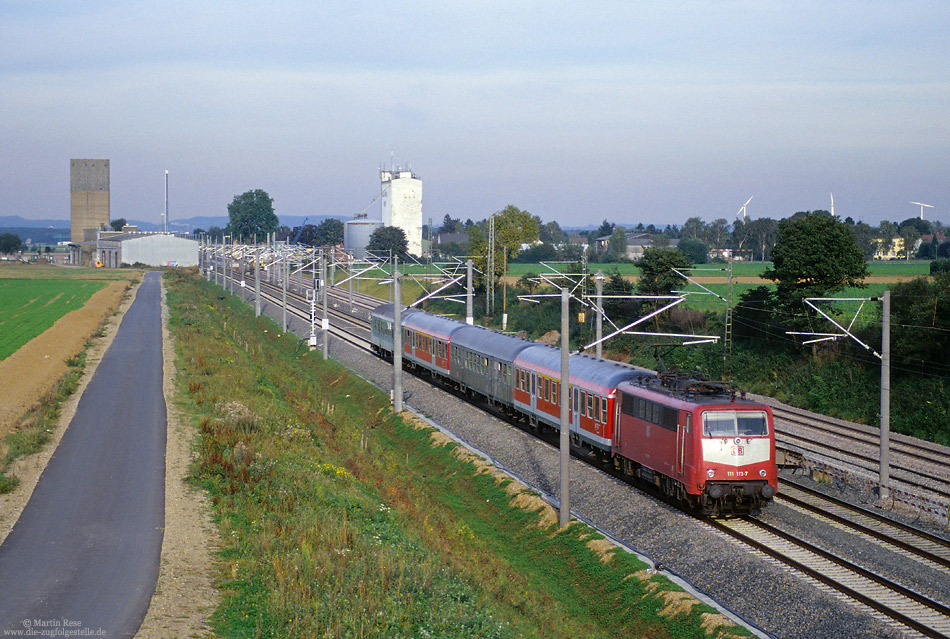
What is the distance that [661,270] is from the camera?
60500 millimetres

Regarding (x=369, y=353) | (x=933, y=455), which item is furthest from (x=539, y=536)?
(x=369, y=353)

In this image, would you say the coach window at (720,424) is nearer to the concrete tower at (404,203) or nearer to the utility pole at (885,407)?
the utility pole at (885,407)

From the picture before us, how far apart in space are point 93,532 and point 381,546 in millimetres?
5873

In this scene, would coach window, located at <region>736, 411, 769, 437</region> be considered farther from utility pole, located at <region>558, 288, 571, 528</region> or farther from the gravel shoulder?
the gravel shoulder

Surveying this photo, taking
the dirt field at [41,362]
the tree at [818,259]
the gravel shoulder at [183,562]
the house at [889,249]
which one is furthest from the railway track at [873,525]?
the house at [889,249]

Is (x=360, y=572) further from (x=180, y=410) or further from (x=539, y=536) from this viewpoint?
(x=180, y=410)

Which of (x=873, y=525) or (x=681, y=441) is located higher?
(x=681, y=441)

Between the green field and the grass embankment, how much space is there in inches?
1129

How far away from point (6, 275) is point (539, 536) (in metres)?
140

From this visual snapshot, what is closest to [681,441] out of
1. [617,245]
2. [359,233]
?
[617,245]

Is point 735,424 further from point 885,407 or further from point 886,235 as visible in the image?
point 886,235

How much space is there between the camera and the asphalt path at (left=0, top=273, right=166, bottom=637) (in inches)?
543

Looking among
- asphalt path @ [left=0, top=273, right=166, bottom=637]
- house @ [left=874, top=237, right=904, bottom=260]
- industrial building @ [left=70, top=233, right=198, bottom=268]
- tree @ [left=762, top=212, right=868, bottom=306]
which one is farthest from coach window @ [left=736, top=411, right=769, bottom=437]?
industrial building @ [left=70, top=233, right=198, bottom=268]

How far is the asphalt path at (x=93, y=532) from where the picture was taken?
1379cm
